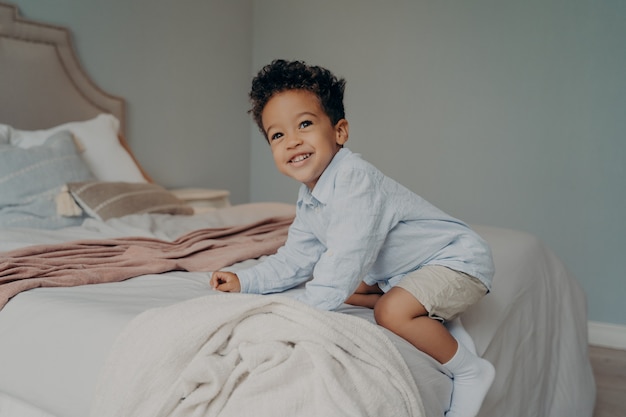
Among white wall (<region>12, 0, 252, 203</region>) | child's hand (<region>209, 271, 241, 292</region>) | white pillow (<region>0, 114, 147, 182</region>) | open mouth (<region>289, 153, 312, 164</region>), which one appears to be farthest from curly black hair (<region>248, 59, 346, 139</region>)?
white wall (<region>12, 0, 252, 203</region>)

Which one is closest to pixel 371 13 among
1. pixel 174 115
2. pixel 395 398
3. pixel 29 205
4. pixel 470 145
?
pixel 470 145

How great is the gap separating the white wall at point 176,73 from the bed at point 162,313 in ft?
0.73

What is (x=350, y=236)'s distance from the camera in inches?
51.4

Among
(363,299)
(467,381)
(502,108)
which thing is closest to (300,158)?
(363,299)

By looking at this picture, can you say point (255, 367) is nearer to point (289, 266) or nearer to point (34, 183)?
point (289, 266)

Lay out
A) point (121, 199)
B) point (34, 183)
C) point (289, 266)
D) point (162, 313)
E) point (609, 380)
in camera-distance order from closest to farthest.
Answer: point (162, 313), point (289, 266), point (34, 183), point (121, 199), point (609, 380)

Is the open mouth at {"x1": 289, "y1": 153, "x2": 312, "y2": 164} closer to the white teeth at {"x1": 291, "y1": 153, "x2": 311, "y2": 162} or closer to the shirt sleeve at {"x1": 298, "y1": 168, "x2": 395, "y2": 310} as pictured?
the white teeth at {"x1": 291, "y1": 153, "x2": 311, "y2": 162}

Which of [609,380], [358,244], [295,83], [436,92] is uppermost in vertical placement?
[295,83]

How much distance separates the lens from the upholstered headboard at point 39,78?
8.93 ft

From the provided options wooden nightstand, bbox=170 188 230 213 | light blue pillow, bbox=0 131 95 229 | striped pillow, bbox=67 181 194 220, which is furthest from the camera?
wooden nightstand, bbox=170 188 230 213

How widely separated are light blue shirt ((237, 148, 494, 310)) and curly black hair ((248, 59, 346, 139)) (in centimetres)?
13

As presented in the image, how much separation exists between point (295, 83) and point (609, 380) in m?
2.12

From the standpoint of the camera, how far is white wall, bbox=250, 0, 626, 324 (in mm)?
3199

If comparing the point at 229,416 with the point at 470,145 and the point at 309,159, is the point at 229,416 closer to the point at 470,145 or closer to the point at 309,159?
the point at 309,159
